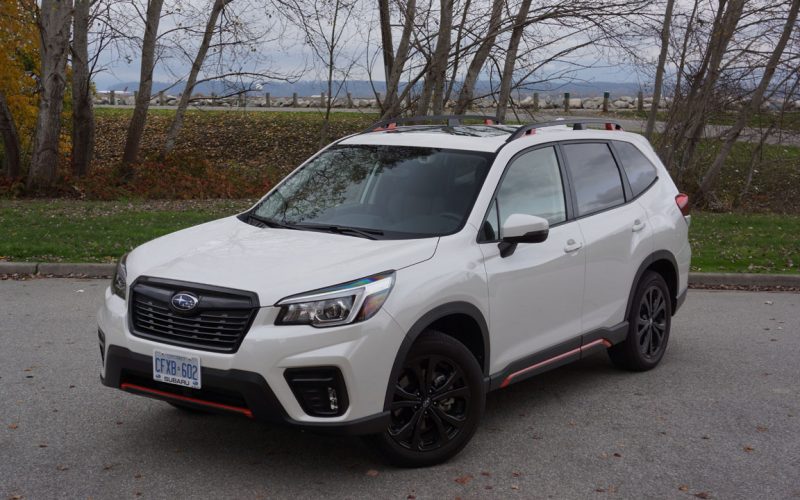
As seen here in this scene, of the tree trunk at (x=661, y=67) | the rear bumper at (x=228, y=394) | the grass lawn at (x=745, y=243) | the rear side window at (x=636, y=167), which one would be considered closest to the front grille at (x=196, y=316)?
the rear bumper at (x=228, y=394)

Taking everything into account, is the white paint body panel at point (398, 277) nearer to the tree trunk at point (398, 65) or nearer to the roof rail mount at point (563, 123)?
the roof rail mount at point (563, 123)

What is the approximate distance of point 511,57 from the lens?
643 inches

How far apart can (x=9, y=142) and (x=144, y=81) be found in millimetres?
3342

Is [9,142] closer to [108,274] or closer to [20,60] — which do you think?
[20,60]

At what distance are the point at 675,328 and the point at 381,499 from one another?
16.4 feet

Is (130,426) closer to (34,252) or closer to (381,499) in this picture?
(381,499)

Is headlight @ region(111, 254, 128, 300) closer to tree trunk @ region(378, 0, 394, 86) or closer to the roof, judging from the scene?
the roof

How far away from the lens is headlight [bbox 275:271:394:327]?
184 inches

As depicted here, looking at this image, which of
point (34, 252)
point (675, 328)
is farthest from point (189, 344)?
point (34, 252)

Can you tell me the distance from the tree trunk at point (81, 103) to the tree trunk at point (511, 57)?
29.4 feet

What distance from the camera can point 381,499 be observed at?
4.80m

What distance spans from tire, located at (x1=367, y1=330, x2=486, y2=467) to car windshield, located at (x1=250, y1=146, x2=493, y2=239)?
753 mm

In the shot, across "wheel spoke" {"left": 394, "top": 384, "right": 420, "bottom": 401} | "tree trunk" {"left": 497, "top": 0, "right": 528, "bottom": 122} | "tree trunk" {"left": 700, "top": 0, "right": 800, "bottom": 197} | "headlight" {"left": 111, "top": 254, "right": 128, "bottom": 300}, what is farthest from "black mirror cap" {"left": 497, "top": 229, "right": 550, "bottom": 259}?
"tree trunk" {"left": 700, "top": 0, "right": 800, "bottom": 197}

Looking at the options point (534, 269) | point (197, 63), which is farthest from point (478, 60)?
point (534, 269)
